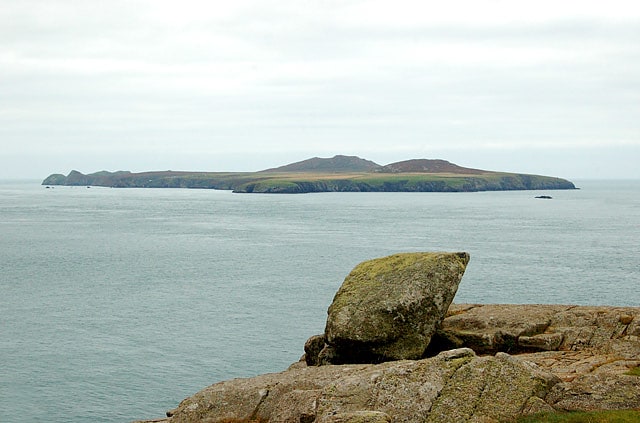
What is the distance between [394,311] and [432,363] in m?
6.91

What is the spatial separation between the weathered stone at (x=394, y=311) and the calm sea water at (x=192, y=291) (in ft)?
63.5

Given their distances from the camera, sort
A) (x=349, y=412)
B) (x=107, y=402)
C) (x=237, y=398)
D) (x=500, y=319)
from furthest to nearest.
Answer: (x=107, y=402) < (x=500, y=319) < (x=237, y=398) < (x=349, y=412)

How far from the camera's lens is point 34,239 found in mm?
142500

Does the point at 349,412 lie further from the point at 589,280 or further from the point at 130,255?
the point at 130,255

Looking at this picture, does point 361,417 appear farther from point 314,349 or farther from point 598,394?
point 314,349

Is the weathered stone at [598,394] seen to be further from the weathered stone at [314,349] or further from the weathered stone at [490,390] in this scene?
the weathered stone at [314,349]

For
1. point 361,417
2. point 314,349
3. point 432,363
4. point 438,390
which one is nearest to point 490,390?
point 438,390

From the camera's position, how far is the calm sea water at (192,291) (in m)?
50.0

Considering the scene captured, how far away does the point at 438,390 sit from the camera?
22500 mm

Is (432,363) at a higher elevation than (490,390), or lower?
higher

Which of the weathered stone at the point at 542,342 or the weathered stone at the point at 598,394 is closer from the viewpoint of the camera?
the weathered stone at the point at 598,394

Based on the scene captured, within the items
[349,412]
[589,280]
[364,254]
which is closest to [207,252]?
[364,254]

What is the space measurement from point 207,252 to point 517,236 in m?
72.0

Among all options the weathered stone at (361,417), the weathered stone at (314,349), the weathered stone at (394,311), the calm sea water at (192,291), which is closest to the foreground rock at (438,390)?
the weathered stone at (361,417)
